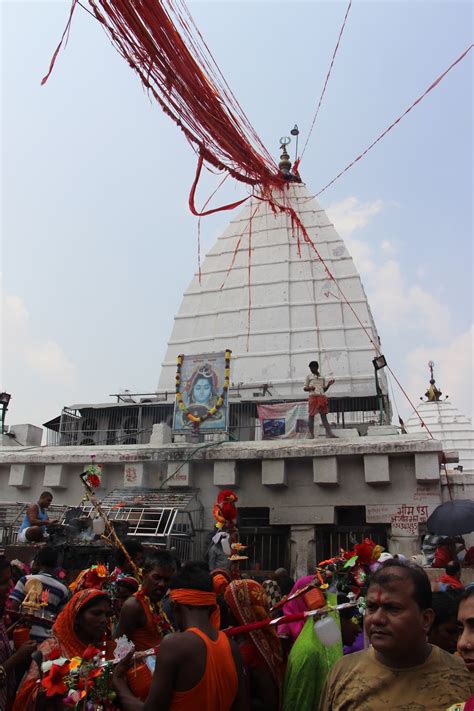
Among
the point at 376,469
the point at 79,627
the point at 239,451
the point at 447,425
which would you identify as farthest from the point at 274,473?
the point at 447,425

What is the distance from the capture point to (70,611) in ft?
10.9

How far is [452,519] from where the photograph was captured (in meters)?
9.28

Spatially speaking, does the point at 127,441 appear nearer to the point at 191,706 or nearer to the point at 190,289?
the point at 190,289

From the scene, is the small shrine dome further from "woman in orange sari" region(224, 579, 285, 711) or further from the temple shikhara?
"woman in orange sari" region(224, 579, 285, 711)

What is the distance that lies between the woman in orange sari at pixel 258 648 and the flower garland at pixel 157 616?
1.41ft

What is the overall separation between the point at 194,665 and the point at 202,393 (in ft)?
32.5

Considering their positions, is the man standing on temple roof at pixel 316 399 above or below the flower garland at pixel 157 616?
above

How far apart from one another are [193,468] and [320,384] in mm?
2948

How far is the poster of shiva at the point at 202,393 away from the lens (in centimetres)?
1234

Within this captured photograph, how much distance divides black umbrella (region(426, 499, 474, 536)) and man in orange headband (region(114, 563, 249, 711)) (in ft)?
22.7

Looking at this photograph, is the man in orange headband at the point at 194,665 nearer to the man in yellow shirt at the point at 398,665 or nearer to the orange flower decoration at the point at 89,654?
the orange flower decoration at the point at 89,654

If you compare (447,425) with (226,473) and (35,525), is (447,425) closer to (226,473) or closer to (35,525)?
(226,473)

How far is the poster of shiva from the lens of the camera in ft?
40.5

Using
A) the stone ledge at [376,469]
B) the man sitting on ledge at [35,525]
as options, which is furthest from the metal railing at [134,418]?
the man sitting on ledge at [35,525]
